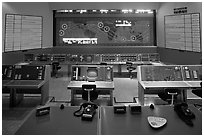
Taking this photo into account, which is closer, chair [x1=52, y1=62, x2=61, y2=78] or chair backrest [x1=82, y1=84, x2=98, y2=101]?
chair backrest [x1=82, y1=84, x2=98, y2=101]

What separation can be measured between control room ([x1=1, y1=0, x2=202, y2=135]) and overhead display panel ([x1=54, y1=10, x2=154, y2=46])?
0.04 meters

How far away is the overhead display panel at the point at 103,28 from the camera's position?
26.7ft

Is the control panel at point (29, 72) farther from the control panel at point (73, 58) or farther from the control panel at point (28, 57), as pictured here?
the control panel at point (73, 58)

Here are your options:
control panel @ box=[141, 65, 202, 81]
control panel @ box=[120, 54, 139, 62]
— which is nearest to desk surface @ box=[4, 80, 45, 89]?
control panel @ box=[141, 65, 202, 81]

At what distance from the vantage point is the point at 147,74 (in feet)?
12.7

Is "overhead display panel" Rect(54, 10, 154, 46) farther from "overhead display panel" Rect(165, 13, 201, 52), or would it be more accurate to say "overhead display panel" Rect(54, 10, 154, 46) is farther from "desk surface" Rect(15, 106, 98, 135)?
"desk surface" Rect(15, 106, 98, 135)

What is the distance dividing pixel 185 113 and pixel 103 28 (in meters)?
6.79

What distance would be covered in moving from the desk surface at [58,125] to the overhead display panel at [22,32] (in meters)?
4.30

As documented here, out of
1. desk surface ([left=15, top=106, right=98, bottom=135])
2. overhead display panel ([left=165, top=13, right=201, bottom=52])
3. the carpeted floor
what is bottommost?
the carpeted floor

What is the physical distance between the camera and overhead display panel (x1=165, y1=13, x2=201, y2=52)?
5309mm

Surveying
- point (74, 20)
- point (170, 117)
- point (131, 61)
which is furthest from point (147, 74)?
point (74, 20)

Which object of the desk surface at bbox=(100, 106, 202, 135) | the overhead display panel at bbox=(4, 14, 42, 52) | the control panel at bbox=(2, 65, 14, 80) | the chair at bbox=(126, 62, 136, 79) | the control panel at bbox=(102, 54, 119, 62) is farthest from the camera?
the control panel at bbox=(102, 54, 119, 62)

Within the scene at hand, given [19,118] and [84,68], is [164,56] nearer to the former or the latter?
[84,68]

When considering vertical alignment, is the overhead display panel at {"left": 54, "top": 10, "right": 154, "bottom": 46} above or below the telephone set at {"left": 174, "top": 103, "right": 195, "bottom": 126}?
above
